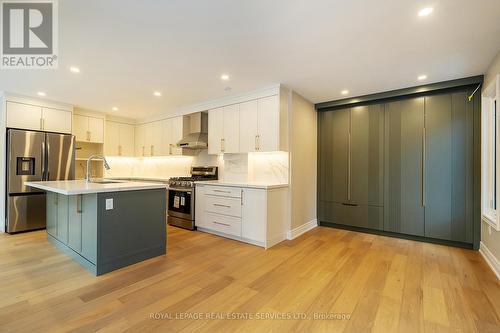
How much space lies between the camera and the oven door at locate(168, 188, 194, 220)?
4.24 m

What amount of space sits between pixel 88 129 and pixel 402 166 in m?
6.41

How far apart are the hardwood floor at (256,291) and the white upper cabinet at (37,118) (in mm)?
2162

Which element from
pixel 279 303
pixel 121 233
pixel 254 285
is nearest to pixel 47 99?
pixel 121 233

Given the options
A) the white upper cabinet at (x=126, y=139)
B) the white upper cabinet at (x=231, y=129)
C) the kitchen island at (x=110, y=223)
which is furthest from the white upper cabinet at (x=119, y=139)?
the white upper cabinet at (x=231, y=129)

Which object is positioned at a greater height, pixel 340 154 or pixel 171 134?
pixel 171 134

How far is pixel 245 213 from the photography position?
3.53 metres

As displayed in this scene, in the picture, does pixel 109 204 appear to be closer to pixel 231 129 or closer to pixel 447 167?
pixel 231 129

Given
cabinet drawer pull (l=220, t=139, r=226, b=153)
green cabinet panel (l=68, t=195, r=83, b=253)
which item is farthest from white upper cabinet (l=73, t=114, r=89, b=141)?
cabinet drawer pull (l=220, t=139, r=226, b=153)

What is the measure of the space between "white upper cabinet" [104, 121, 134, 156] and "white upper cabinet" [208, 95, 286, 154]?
2.87 m

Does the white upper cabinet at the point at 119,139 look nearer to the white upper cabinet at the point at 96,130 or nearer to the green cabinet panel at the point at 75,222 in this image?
the white upper cabinet at the point at 96,130

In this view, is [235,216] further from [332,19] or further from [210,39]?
[332,19]

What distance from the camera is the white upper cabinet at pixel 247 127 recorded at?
3609 millimetres

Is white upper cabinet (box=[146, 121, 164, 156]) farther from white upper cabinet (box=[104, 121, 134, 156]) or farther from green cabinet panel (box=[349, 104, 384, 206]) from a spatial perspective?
green cabinet panel (box=[349, 104, 384, 206])

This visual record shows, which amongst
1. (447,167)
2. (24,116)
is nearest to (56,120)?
(24,116)
